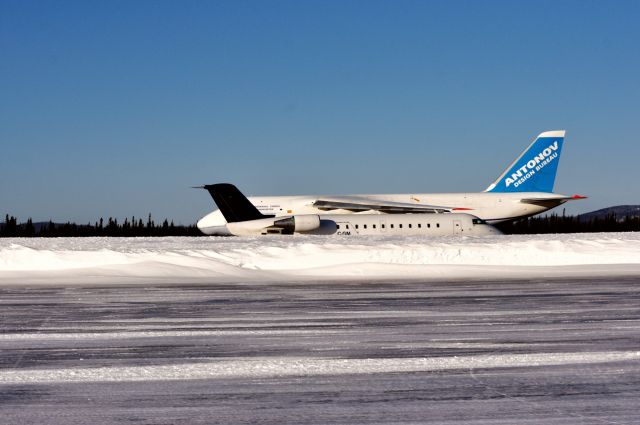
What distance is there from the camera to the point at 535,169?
2277 inches

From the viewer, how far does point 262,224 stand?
42.6 meters

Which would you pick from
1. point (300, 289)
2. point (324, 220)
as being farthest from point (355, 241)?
point (300, 289)

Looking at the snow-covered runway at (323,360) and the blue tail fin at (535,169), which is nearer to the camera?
the snow-covered runway at (323,360)

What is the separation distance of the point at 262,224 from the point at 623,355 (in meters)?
35.2

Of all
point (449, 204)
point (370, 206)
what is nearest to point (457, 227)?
point (370, 206)

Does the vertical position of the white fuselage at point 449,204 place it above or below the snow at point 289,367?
above

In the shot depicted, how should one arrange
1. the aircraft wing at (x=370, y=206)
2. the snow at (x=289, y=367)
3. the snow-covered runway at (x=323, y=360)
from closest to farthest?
1. the snow-covered runway at (x=323, y=360)
2. the snow at (x=289, y=367)
3. the aircraft wing at (x=370, y=206)

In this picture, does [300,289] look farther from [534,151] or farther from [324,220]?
[534,151]

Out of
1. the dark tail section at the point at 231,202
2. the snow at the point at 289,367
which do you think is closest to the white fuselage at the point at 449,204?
the dark tail section at the point at 231,202

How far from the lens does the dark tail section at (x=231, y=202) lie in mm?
42812

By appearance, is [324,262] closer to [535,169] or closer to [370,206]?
[370,206]

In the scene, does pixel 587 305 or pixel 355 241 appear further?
pixel 355 241

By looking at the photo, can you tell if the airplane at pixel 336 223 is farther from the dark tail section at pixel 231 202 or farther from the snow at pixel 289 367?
the snow at pixel 289 367

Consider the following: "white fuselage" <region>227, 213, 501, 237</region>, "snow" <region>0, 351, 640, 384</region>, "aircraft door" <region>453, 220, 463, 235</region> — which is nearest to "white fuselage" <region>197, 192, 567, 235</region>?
"white fuselage" <region>227, 213, 501, 237</region>
